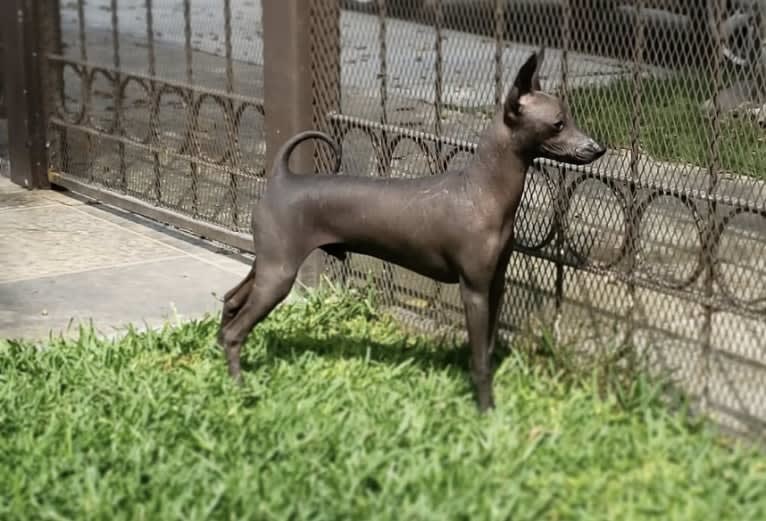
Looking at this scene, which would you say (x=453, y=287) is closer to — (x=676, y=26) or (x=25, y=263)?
(x=676, y=26)

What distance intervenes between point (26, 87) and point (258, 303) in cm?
467

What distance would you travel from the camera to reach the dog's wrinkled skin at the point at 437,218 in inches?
194

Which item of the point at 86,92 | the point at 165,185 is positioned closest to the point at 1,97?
the point at 86,92

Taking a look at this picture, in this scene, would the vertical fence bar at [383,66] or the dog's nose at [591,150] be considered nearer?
the dog's nose at [591,150]

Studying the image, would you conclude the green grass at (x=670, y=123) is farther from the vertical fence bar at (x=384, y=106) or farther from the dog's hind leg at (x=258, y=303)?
the dog's hind leg at (x=258, y=303)

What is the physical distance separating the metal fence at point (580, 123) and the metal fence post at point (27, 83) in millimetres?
1756

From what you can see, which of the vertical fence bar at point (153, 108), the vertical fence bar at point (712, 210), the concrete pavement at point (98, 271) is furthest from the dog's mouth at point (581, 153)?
the vertical fence bar at point (153, 108)

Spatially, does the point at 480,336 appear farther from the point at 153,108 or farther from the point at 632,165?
the point at 153,108

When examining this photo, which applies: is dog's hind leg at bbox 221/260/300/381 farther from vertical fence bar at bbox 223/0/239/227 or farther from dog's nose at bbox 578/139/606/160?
vertical fence bar at bbox 223/0/239/227

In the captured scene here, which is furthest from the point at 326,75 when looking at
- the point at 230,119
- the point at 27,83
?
the point at 27,83

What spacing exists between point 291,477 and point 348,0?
2.86 meters

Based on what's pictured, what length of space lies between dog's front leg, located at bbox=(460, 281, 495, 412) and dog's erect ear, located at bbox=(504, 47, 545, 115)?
25.1 inches

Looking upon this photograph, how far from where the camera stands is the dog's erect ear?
477 centimetres

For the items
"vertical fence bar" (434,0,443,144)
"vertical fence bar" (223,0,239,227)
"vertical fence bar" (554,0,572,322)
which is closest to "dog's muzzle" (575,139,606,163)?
"vertical fence bar" (554,0,572,322)
